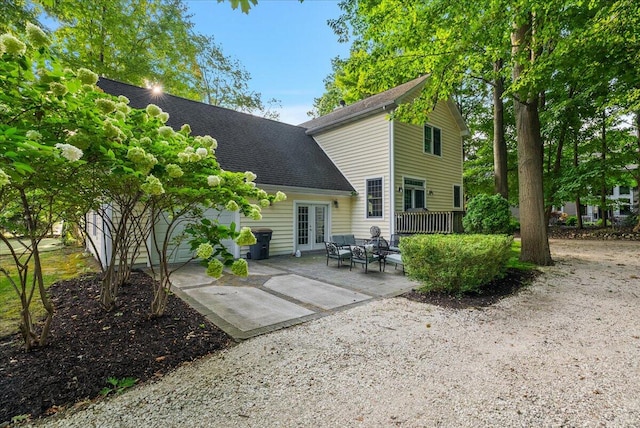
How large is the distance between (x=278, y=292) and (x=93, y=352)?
10.3ft

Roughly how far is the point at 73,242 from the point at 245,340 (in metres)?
15.0

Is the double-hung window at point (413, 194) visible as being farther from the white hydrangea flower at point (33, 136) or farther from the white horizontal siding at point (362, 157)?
the white hydrangea flower at point (33, 136)

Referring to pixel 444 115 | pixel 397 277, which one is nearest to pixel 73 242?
pixel 397 277

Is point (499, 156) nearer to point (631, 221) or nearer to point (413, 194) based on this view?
point (413, 194)

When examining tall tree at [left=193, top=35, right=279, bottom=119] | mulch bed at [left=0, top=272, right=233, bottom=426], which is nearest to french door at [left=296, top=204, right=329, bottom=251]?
mulch bed at [left=0, top=272, right=233, bottom=426]

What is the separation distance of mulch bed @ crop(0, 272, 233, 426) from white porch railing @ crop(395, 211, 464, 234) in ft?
26.9

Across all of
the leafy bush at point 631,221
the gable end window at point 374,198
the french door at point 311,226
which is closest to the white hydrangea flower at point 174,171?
the french door at point 311,226

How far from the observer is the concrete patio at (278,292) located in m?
4.26

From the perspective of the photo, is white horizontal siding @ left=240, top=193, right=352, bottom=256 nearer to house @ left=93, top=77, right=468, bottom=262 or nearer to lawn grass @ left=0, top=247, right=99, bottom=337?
house @ left=93, top=77, right=468, bottom=262

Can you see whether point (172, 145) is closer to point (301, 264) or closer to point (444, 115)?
point (301, 264)

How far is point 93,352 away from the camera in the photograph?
9.97ft

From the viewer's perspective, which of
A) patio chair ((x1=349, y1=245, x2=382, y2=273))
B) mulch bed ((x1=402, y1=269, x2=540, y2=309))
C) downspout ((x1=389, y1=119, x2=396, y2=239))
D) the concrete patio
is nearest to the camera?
the concrete patio

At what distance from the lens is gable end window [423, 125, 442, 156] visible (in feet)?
42.3

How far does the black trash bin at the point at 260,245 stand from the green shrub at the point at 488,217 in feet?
22.1
